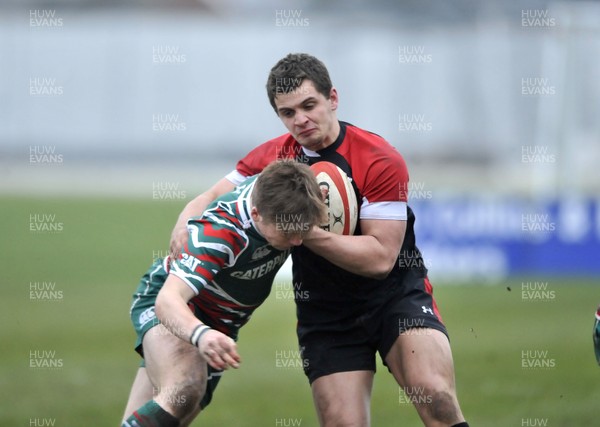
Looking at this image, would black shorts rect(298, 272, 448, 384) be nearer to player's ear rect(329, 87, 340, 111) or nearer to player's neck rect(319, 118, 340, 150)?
player's neck rect(319, 118, 340, 150)

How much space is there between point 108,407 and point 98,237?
14.3 m

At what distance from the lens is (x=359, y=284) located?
5.78 metres

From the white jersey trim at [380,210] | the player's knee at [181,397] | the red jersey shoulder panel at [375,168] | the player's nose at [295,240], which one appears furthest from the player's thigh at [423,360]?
the player's knee at [181,397]

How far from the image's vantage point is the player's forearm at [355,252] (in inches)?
203

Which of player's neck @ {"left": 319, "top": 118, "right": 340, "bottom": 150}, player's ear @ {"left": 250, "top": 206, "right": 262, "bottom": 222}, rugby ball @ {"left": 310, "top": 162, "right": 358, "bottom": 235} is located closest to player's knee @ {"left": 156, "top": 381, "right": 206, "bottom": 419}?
player's ear @ {"left": 250, "top": 206, "right": 262, "bottom": 222}

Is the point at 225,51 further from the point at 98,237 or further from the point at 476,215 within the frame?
the point at 476,215

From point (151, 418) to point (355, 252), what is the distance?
1.33m

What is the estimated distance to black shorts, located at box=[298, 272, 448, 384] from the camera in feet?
18.5

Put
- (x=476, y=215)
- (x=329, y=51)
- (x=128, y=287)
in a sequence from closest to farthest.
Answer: (x=476, y=215)
(x=128, y=287)
(x=329, y=51)

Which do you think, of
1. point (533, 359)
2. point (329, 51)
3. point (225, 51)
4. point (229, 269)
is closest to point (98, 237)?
point (329, 51)

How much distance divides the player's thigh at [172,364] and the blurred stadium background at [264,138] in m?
2.25

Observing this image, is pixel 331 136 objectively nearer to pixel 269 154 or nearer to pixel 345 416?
pixel 269 154

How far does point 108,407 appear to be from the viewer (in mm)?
8062

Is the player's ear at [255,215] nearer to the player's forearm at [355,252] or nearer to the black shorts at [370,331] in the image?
the player's forearm at [355,252]
